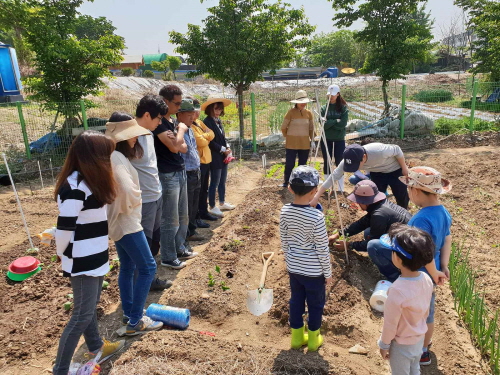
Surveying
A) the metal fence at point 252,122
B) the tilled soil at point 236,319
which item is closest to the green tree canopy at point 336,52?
the metal fence at point 252,122

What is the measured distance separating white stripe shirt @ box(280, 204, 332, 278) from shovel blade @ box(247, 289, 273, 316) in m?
0.68

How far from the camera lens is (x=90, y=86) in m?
10.1

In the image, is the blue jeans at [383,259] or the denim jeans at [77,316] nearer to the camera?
the denim jeans at [77,316]

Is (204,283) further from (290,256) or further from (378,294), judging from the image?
(378,294)

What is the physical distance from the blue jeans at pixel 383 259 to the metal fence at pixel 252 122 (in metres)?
3.57

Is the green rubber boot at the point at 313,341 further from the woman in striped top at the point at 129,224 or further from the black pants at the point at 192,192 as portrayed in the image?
the black pants at the point at 192,192

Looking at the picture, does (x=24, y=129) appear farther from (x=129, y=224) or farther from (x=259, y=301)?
(x=259, y=301)

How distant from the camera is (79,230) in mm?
2146

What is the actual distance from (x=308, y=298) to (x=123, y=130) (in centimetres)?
172

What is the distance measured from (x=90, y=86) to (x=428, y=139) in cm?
966

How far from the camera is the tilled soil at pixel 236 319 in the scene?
249 cm

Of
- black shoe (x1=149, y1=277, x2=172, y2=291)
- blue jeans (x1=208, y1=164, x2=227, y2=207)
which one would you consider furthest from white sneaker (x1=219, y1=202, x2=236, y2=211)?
black shoe (x1=149, y1=277, x2=172, y2=291)

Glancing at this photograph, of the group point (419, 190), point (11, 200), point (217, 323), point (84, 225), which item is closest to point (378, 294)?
point (419, 190)

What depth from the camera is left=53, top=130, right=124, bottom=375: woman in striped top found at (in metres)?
2.10
